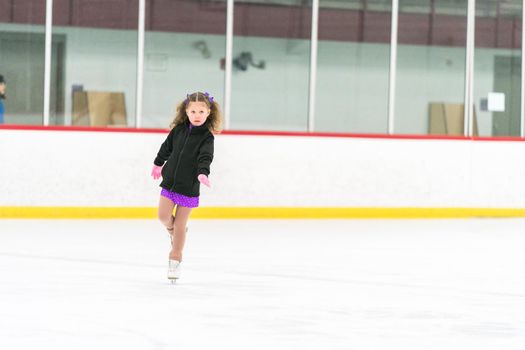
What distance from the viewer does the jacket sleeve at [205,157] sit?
7.00 m

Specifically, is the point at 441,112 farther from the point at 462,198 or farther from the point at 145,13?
the point at 145,13

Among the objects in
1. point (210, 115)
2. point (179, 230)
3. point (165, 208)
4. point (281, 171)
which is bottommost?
point (179, 230)

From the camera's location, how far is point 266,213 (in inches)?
546

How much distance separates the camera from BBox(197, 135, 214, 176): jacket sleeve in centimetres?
700

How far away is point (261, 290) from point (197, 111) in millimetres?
1149

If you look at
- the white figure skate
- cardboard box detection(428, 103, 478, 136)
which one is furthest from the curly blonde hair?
cardboard box detection(428, 103, 478, 136)

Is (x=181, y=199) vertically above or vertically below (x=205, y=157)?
below

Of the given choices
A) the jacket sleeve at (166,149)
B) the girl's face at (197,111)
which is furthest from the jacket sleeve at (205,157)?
the jacket sleeve at (166,149)

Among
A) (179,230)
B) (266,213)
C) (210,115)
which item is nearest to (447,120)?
(266,213)

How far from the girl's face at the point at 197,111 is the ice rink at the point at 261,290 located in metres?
1.01

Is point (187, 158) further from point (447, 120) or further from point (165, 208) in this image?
point (447, 120)

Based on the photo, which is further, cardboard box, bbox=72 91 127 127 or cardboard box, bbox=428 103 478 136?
cardboard box, bbox=428 103 478 136

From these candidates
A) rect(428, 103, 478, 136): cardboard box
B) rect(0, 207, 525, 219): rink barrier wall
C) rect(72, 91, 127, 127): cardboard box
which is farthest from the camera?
rect(428, 103, 478, 136): cardboard box

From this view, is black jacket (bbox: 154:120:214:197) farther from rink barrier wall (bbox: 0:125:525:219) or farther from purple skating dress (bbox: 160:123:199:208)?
rink barrier wall (bbox: 0:125:525:219)
